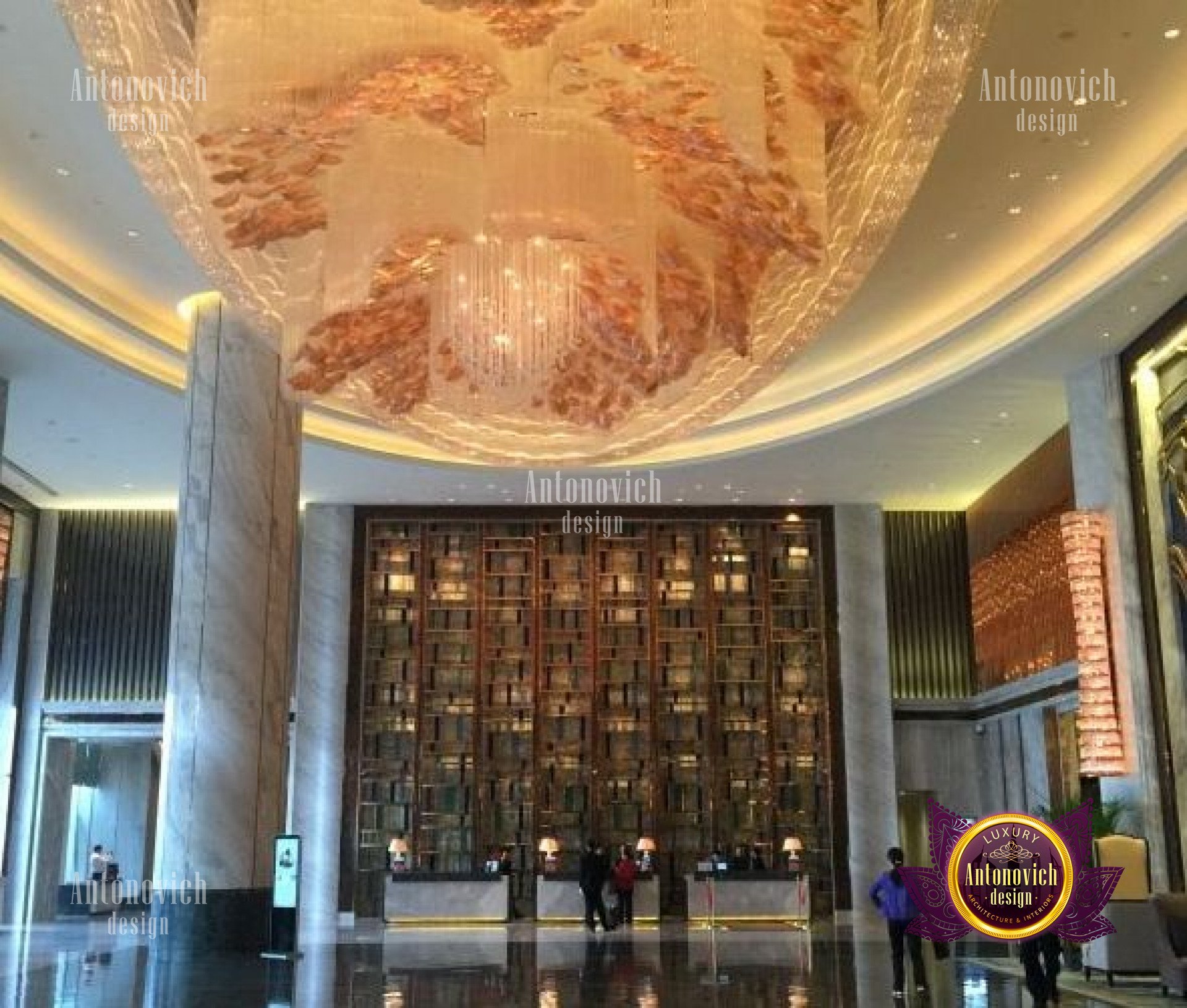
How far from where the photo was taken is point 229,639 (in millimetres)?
11766

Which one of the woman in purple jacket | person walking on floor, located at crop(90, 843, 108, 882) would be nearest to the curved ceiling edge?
the woman in purple jacket

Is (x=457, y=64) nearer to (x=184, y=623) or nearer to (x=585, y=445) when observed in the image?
(x=585, y=445)

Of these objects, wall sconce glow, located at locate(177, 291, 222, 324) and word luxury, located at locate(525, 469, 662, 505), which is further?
word luxury, located at locate(525, 469, 662, 505)

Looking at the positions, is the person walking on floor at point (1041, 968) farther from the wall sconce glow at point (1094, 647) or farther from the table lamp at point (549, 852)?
the table lamp at point (549, 852)

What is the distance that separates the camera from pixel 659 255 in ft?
23.4

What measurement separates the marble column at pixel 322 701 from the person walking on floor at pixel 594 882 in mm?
4043

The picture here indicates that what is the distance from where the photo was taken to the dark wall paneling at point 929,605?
21.6m

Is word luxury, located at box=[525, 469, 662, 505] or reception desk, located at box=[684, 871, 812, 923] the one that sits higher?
word luxury, located at box=[525, 469, 662, 505]

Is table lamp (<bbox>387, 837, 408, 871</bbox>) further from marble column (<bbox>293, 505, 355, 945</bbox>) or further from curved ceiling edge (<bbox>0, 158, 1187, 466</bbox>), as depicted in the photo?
curved ceiling edge (<bbox>0, 158, 1187, 466</bbox>)

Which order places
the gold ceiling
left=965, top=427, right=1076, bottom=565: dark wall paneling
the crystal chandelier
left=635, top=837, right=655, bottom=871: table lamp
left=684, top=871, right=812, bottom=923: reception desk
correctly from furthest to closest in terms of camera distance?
1. left=635, top=837, right=655, bottom=871: table lamp
2. left=684, top=871, right=812, bottom=923: reception desk
3. left=965, top=427, right=1076, bottom=565: dark wall paneling
4. the crystal chandelier
5. the gold ceiling

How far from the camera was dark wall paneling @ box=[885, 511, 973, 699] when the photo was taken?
21.6 m

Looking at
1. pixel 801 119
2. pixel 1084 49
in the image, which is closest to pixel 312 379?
pixel 801 119

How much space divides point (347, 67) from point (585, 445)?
125 inches

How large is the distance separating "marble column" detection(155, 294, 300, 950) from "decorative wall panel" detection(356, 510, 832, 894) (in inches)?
326
